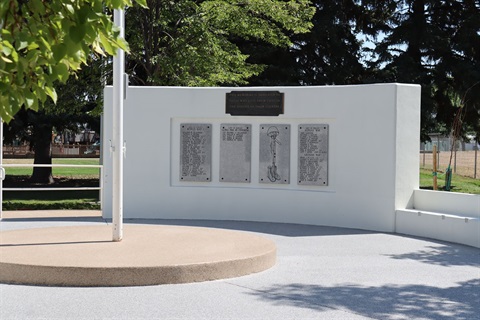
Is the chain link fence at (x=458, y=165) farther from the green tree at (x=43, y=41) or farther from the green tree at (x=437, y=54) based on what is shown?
the green tree at (x=43, y=41)

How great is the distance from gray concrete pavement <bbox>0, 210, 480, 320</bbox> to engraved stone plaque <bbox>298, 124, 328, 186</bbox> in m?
3.34

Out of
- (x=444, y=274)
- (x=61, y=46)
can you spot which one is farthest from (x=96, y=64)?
(x=61, y=46)

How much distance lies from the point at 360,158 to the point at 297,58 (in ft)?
46.5

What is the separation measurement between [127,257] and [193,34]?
469 inches

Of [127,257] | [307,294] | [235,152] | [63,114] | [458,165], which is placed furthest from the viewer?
[458,165]

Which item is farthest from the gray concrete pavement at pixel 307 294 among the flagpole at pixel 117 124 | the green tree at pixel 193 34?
the green tree at pixel 193 34

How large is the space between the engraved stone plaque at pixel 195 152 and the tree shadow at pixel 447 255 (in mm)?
5149

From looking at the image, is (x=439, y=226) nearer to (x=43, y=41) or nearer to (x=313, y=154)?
(x=313, y=154)

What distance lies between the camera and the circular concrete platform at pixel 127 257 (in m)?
7.84

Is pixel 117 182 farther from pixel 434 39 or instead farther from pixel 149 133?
pixel 434 39

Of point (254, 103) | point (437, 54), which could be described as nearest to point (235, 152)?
point (254, 103)

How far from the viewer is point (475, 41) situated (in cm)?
2486

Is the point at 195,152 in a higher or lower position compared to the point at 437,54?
lower

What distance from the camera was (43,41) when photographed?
12.5ft
